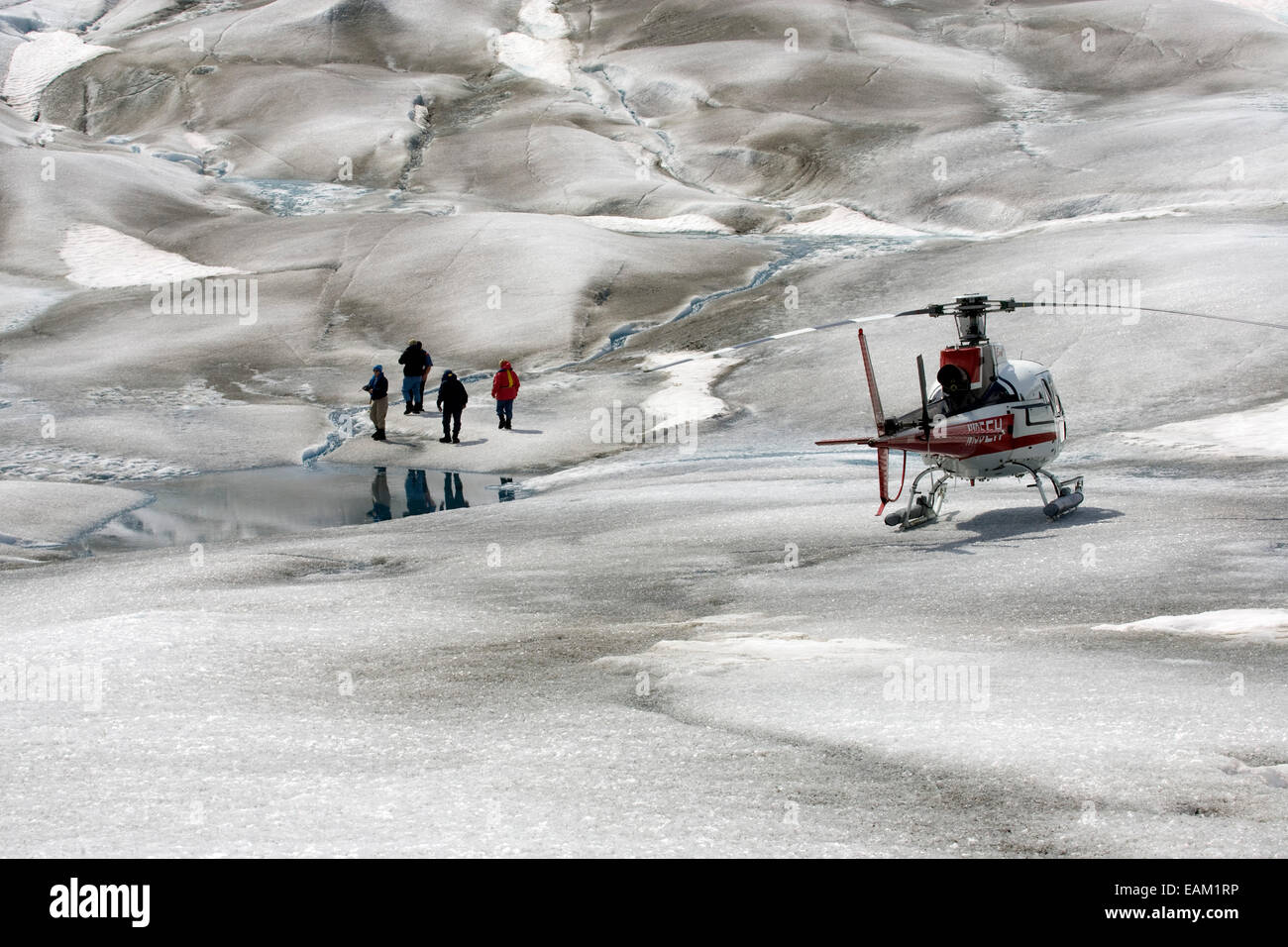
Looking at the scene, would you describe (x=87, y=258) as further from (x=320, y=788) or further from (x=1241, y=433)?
A: (x=320, y=788)

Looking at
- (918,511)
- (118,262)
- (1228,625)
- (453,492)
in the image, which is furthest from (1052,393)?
(118,262)

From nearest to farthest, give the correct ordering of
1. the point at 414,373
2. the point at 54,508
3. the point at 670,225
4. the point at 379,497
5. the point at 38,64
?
the point at 54,508
the point at 379,497
the point at 414,373
the point at 670,225
the point at 38,64

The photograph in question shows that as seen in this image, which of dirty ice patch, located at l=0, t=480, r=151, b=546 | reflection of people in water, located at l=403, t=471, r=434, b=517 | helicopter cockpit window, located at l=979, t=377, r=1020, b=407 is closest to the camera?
helicopter cockpit window, located at l=979, t=377, r=1020, b=407

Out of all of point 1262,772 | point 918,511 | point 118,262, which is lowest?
point 1262,772

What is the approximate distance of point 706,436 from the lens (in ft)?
78.0

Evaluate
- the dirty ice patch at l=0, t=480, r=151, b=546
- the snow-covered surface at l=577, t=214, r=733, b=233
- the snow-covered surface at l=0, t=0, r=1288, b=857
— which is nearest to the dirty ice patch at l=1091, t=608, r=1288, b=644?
the snow-covered surface at l=0, t=0, r=1288, b=857

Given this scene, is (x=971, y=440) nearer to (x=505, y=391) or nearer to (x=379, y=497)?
(x=379, y=497)

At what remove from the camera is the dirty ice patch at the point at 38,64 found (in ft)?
184

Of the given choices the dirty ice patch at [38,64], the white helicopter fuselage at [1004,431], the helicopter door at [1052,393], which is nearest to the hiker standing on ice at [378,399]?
the white helicopter fuselage at [1004,431]

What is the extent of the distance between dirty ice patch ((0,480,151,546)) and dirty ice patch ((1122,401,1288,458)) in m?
16.4

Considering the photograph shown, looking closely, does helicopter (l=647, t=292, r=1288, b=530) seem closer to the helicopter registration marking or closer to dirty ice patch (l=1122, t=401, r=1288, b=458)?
the helicopter registration marking

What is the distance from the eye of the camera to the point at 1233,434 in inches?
784

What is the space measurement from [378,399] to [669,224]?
695 inches

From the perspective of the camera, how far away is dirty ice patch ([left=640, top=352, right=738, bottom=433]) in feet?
81.6
